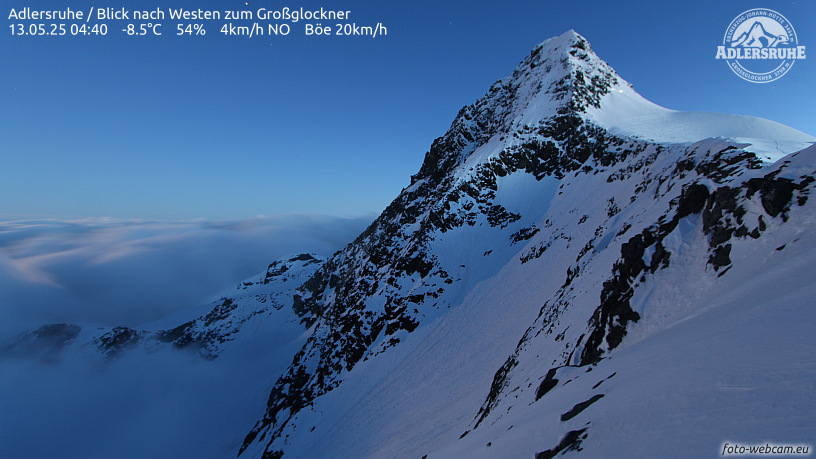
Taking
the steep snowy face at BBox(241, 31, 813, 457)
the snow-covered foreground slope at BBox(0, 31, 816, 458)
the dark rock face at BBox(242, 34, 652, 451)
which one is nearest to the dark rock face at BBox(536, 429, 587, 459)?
the snow-covered foreground slope at BBox(0, 31, 816, 458)

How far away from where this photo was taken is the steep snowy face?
1340cm

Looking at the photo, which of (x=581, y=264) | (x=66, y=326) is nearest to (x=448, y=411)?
(x=581, y=264)

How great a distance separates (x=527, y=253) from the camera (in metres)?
43.5

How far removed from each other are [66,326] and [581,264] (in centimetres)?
19916

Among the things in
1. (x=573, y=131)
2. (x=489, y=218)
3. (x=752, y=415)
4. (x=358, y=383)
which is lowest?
(x=358, y=383)

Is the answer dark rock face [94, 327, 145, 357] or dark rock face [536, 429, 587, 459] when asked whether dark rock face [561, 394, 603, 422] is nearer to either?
dark rock face [536, 429, 587, 459]

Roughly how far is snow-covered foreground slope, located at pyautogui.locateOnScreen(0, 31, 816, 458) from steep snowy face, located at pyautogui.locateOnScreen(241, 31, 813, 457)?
196mm

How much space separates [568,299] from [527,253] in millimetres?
22857

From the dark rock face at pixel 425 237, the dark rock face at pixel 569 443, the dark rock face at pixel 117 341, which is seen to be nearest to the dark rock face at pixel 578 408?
the dark rock face at pixel 569 443

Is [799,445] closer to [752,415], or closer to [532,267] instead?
[752,415]

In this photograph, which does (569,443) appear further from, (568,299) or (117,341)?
(117,341)

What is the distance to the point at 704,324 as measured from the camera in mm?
7816

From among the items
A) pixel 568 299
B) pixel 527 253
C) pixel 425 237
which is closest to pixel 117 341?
pixel 425 237

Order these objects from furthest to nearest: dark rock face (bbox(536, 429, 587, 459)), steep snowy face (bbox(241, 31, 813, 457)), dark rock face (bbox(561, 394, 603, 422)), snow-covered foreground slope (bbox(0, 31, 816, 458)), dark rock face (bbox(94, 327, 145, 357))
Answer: dark rock face (bbox(94, 327, 145, 357)) < steep snowy face (bbox(241, 31, 813, 457)) < dark rock face (bbox(561, 394, 603, 422)) < dark rock face (bbox(536, 429, 587, 459)) < snow-covered foreground slope (bbox(0, 31, 816, 458))
